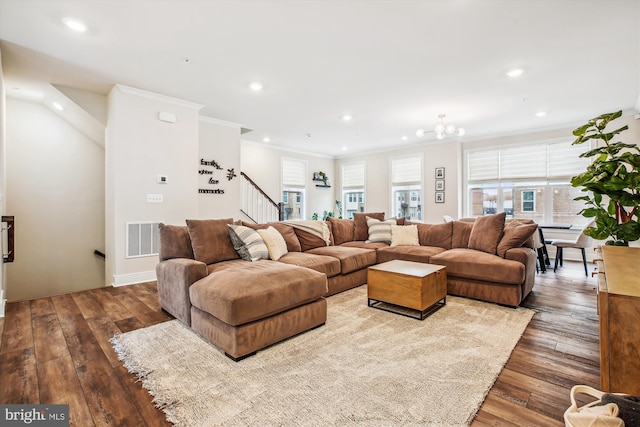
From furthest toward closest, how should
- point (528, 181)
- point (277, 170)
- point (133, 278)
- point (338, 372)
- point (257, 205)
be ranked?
point (277, 170) → point (257, 205) → point (528, 181) → point (133, 278) → point (338, 372)

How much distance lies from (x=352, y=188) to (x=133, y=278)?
21.3 ft

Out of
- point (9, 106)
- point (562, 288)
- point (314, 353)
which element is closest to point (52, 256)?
point (9, 106)

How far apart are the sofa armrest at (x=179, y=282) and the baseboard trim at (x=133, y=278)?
5.22ft

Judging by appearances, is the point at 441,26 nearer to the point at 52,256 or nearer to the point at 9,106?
the point at 9,106

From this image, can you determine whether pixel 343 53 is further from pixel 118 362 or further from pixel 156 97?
pixel 118 362

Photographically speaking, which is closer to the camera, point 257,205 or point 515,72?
point 515,72

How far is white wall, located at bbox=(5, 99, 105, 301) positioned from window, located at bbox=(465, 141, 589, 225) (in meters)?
7.80

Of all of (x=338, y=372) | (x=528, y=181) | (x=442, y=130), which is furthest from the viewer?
(x=528, y=181)

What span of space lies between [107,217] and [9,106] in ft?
7.22

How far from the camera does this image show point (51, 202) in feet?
15.5

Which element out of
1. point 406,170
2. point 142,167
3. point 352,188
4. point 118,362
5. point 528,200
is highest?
point 406,170

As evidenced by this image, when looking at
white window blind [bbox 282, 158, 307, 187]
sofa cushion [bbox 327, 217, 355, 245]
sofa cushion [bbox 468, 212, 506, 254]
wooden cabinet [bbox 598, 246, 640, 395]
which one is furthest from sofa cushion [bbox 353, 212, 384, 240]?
wooden cabinet [bbox 598, 246, 640, 395]

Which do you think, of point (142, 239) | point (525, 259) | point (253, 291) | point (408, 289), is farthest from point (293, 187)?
point (253, 291)

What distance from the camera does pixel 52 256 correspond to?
15.7 ft
